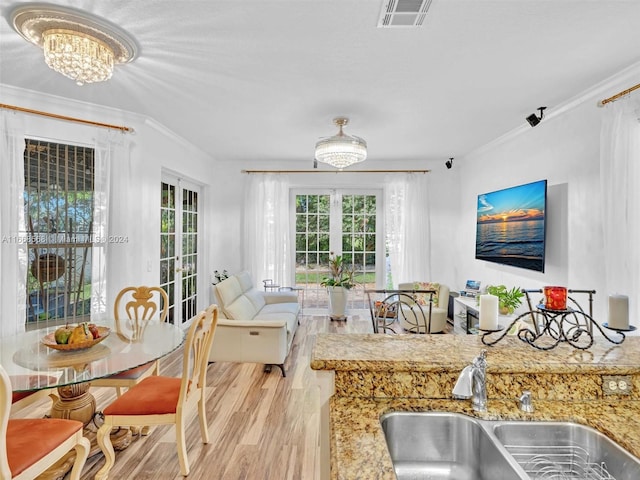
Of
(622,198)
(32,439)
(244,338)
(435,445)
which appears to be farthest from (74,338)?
(622,198)

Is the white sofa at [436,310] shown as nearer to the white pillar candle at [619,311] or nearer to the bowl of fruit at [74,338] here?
the white pillar candle at [619,311]

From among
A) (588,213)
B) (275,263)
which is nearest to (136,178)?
(275,263)

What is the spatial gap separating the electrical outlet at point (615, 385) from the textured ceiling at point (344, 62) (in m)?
1.73

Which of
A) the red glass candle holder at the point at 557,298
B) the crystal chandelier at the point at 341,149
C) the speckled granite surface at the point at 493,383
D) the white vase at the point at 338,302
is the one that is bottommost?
the white vase at the point at 338,302

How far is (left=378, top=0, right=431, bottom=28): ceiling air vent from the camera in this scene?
5.52ft

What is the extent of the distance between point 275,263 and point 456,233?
287 cm

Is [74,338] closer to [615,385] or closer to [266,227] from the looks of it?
[615,385]

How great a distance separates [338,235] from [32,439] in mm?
4417

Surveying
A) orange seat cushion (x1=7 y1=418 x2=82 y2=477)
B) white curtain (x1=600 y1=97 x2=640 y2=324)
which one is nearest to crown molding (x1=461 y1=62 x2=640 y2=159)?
white curtain (x1=600 y1=97 x2=640 y2=324)

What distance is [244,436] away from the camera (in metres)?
2.28

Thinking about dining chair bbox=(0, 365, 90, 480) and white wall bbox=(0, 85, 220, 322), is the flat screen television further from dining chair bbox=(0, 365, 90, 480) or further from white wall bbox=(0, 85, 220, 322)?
white wall bbox=(0, 85, 220, 322)

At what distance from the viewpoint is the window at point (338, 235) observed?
5.53 m

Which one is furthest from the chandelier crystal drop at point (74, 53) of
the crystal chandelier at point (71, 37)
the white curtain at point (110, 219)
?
the white curtain at point (110, 219)

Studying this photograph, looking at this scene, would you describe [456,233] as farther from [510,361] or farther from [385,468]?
[385,468]
